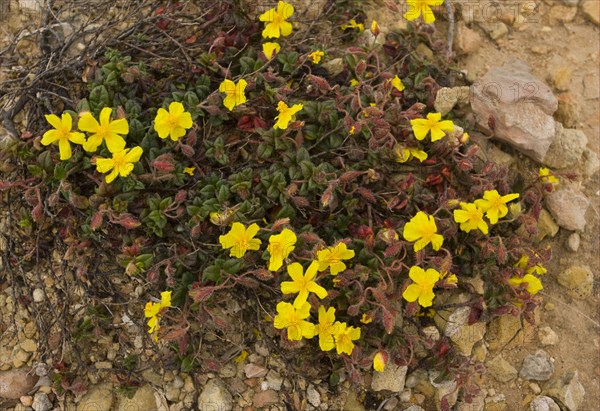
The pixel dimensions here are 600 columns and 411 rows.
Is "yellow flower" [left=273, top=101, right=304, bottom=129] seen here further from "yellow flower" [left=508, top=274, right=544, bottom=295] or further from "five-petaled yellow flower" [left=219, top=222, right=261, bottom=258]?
"yellow flower" [left=508, top=274, right=544, bottom=295]

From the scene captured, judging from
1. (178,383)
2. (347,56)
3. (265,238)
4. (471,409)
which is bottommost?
(471,409)

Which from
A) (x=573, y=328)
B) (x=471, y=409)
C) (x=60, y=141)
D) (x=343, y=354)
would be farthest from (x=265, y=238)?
(x=573, y=328)

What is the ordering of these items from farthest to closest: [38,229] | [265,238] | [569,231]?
[569,231]
[38,229]
[265,238]

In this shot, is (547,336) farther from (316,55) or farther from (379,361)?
(316,55)

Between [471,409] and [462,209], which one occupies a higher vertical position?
[462,209]

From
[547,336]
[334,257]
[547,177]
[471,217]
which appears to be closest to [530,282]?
[547,336]

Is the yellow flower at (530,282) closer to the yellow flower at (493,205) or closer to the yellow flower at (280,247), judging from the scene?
the yellow flower at (493,205)

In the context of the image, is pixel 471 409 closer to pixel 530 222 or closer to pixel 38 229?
pixel 530 222
